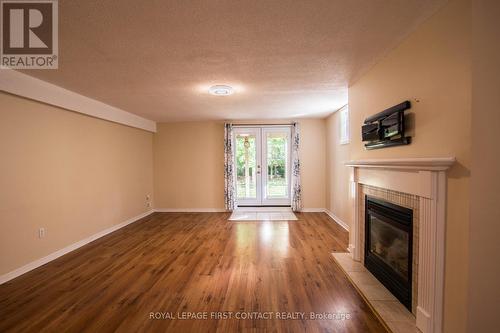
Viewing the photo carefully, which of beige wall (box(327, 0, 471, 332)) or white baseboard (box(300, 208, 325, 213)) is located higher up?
beige wall (box(327, 0, 471, 332))

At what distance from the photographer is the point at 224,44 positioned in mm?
1911

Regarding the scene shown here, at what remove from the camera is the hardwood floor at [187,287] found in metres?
1.78

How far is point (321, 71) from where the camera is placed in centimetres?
253

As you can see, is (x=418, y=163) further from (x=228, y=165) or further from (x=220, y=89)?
(x=228, y=165)

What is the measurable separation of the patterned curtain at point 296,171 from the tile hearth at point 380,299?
8.97 ft

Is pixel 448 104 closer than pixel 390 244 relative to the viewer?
Yes

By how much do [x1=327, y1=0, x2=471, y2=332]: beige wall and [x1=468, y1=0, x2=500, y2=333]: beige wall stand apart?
3 cm

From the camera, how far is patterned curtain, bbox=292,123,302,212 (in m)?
5.43

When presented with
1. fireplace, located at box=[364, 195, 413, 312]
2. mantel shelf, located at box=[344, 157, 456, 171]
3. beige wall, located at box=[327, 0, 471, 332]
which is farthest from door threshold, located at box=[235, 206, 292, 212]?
beige wall, located at box=[327, 0, 471, 332]

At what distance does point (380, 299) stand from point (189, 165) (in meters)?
4.88

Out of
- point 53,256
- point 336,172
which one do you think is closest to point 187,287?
point 53,256

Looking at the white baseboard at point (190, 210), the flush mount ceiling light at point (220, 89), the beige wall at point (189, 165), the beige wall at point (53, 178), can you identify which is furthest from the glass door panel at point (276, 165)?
the beige wall at point (53, 178)

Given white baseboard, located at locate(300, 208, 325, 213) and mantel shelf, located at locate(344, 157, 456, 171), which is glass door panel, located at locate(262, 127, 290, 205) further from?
mantel shelf, located at locate(344, 157, 456, 171)

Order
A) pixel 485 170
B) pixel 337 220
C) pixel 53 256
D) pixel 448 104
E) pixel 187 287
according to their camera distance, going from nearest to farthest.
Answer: pixel 485 170 < pixel 448 104 < pixel 187 287 < pixel 53 256 < pixel 337 220
